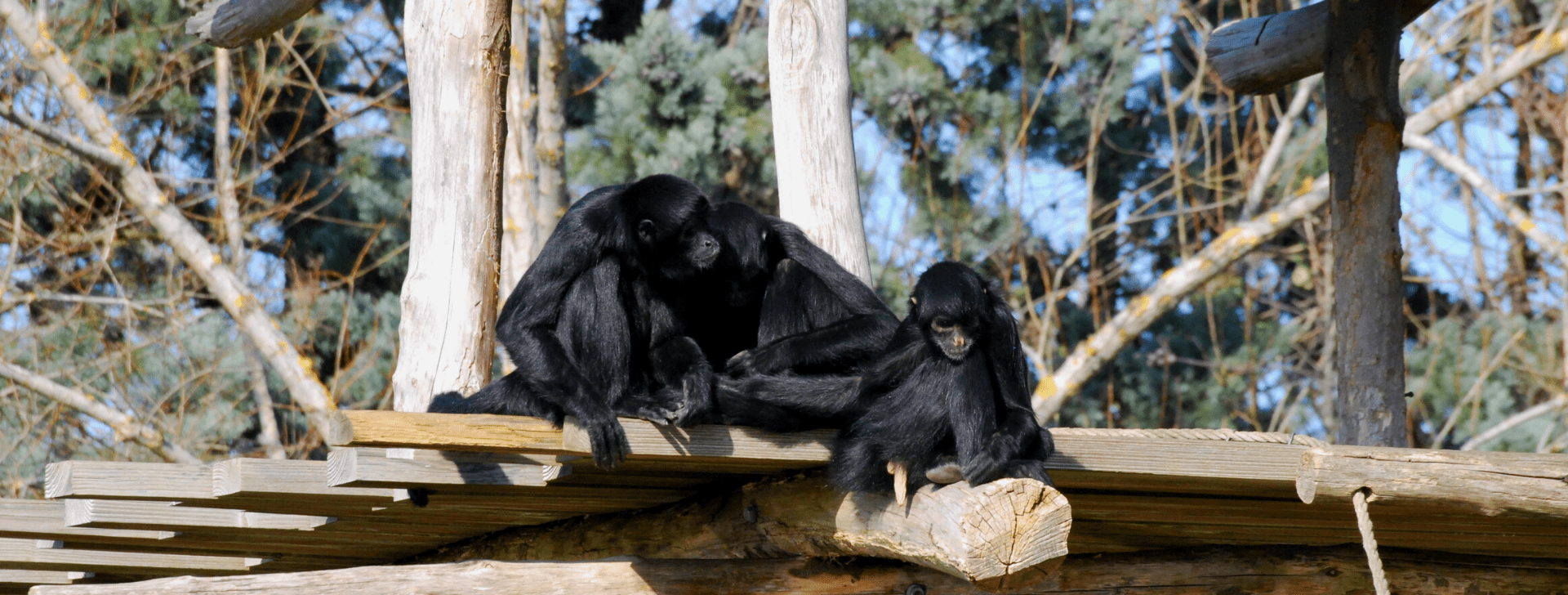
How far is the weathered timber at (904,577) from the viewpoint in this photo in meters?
4.64

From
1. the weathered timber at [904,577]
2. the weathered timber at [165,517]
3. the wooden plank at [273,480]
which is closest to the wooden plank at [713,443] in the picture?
the weathered timber at [904,577]

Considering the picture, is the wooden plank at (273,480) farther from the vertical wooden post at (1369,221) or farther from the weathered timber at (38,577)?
the vertical wooden post at (1369,221)

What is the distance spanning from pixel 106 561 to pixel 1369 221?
6.20m

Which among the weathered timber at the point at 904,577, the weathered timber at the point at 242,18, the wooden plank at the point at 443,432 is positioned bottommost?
the weathered timber at the point at 904,577

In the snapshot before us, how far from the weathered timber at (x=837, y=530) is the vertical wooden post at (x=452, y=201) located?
0.86 m

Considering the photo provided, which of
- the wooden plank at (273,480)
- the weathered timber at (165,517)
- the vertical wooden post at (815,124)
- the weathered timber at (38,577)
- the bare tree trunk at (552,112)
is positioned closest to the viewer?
the wooden plank at (273,480)

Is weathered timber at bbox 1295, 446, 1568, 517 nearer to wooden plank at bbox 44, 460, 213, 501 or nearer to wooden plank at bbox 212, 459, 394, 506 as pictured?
wooden plank at bbox 212, 459, 394, 506

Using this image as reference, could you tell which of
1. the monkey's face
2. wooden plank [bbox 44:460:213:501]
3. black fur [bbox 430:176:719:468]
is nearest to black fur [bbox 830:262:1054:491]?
the monkey's face

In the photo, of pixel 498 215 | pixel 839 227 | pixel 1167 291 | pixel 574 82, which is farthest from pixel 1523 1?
pixel 498 215

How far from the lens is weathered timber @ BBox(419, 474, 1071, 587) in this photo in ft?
11.6

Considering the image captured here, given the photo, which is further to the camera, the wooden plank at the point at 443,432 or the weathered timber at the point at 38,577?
the weathered timber at the point at 38,577

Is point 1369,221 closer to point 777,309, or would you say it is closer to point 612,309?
point 777,309

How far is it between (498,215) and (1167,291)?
8.16 metres

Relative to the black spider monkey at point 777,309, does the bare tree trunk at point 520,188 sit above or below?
above
